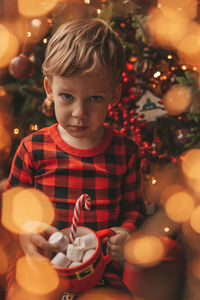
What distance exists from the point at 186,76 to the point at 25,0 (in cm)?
60

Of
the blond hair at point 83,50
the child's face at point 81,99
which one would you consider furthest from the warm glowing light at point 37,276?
the blond hair at point 83,50

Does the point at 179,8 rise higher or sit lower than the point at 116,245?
higher

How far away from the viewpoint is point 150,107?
3.39 feet

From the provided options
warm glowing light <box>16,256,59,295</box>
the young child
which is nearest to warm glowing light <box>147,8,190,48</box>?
the young child

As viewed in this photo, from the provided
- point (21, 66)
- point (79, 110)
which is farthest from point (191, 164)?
point (21, 66)

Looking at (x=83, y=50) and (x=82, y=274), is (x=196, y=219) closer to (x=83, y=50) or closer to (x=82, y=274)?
(x=82, y=274)

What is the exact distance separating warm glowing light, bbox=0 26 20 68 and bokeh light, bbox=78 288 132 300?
0.89m

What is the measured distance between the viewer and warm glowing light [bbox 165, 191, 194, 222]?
3.69 feet

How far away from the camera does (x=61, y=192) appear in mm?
766

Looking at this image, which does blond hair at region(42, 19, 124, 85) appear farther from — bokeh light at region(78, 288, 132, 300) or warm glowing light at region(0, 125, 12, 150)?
bokeh light at region(78, 288, 132, 300)

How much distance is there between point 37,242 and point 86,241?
0.39 feet

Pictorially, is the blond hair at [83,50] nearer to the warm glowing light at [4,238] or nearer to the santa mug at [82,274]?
the santa mug at [82,274]

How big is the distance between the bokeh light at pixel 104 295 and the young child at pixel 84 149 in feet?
0.06

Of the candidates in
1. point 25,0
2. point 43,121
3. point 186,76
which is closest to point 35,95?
point 43,121
